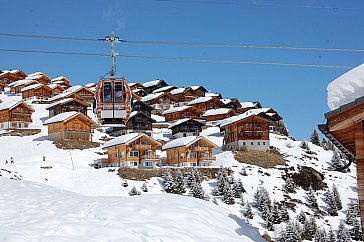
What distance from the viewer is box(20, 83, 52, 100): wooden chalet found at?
102m

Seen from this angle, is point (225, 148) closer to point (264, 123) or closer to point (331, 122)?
point (264, 123)

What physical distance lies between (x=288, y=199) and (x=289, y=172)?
359 inches

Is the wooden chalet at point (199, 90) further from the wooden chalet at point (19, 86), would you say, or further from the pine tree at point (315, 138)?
the wooden chalet at point (19, 86)

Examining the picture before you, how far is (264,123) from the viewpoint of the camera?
71.0m

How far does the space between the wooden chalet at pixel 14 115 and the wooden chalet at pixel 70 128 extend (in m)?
12.1

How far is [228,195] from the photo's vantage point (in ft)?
151

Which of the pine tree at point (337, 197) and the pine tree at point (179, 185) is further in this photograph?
the pine tree at point (337, 197)

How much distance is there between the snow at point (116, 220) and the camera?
9439mm

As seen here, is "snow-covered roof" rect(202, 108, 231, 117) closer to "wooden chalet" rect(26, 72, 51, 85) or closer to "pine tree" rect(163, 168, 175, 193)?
"pine tree" rect(163, 168, 175, 193)

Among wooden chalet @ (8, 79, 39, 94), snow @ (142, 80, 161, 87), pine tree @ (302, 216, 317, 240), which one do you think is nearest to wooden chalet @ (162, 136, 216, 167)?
pine tree @ (302, 216, 317, 240)

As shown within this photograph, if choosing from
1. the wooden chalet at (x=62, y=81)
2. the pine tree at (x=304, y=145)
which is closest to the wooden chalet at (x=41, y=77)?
the wooden chalet at (x=62, y=81)

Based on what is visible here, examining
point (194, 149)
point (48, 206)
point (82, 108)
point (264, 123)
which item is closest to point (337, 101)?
point (48, 206)

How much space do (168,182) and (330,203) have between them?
18.4m

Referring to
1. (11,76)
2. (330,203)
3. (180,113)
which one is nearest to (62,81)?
(11,76)
